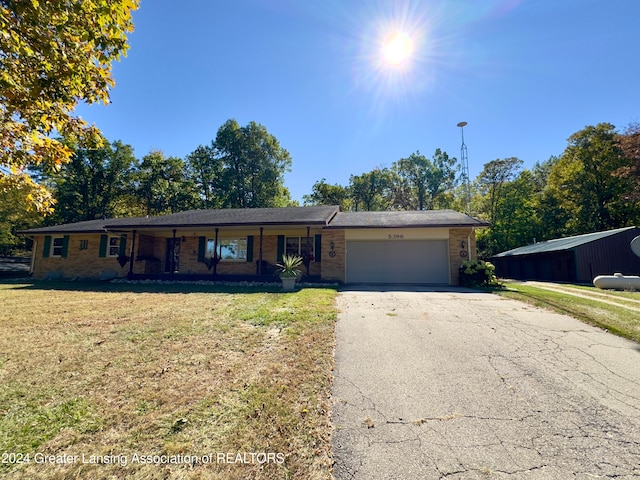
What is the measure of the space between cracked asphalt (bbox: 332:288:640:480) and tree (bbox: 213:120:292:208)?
2705cm

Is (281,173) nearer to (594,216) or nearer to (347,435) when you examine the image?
(594,216)

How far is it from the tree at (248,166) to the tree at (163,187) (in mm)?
3882

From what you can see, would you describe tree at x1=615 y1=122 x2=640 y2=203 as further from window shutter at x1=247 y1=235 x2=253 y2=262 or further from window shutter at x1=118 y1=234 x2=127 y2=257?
window shutter at x1=118 y1=234 x2=127 y2=257

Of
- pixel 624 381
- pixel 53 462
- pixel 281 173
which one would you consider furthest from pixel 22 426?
pixel 281 173

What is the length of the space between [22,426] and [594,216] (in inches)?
1332

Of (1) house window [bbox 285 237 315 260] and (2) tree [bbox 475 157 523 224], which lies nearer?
(1) house window [bbox 285 237 315 260]

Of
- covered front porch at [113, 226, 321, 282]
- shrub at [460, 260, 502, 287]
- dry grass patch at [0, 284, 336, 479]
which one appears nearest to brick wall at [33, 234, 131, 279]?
covered front porch at [113, 226, 321, 282]

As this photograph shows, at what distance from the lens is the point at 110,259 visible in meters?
15.1

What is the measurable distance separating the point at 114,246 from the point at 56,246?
3.60 metres

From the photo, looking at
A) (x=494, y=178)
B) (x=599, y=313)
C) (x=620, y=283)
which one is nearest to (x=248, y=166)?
(x=494, y=178)

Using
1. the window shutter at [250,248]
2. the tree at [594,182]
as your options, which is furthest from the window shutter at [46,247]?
the tree at [594,182]

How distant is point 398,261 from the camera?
42.0 ft

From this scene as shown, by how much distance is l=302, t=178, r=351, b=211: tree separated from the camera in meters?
34.5

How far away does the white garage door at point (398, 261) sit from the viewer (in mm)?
12484
